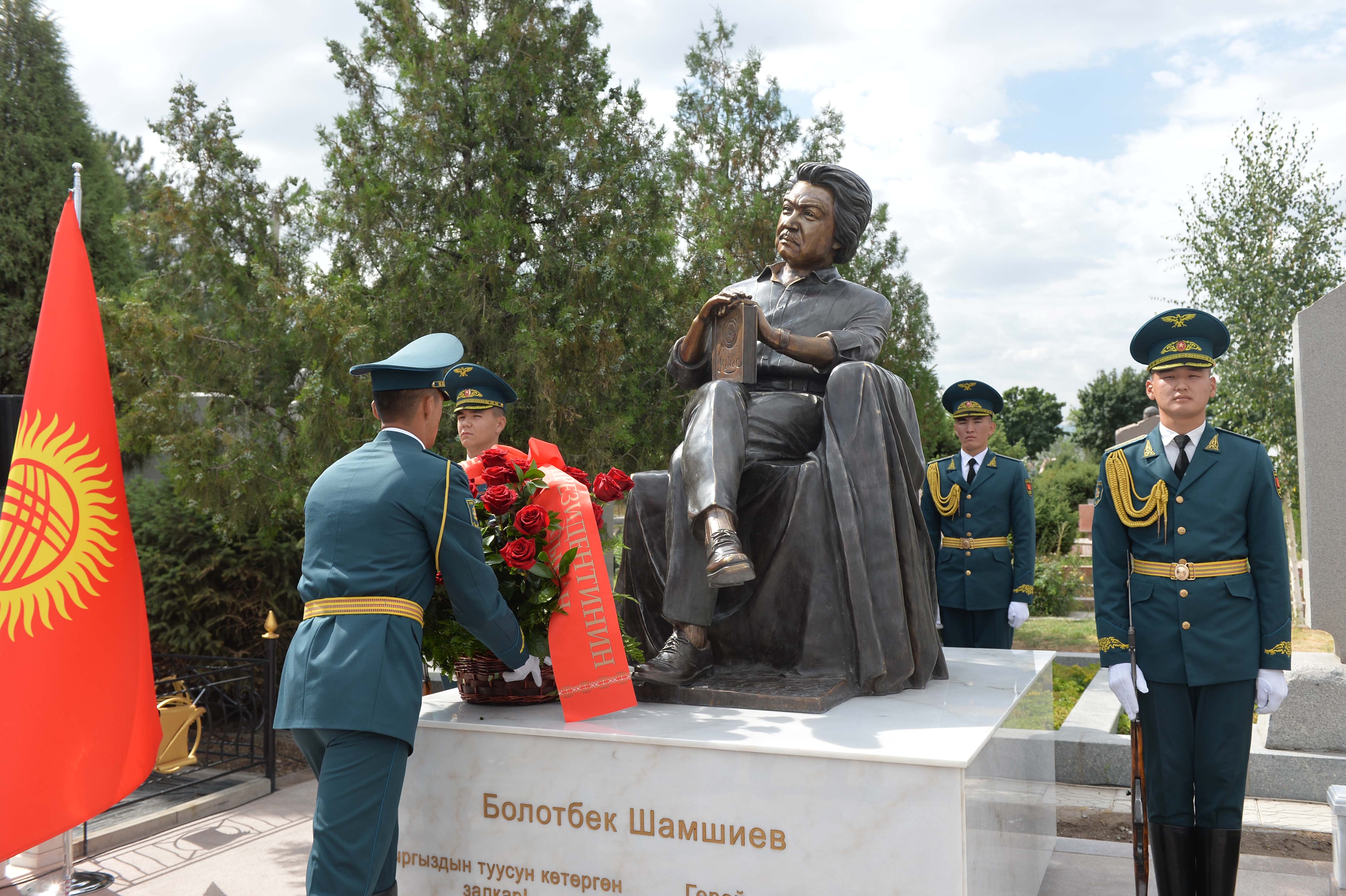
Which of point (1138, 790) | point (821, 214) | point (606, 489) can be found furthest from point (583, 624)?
point (821, 214)

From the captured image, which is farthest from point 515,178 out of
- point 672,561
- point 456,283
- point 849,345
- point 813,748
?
point 813,748

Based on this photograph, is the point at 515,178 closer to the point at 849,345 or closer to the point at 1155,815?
the point at 849,345

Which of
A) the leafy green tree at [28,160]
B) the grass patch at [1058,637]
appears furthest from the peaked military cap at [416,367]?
the leafy green tree at [28,160]

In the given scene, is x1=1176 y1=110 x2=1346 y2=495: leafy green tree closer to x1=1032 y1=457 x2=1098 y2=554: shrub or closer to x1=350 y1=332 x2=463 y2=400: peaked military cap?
x1=1032 y1=457 x2=1098 y2=554: shrub

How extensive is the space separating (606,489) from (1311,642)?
7.11 metres

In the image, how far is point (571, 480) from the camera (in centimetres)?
372

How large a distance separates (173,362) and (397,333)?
131cm

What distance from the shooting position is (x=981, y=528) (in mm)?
6648

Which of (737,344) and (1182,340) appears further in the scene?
(737,344)

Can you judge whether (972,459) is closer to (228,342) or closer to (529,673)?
(529,673)

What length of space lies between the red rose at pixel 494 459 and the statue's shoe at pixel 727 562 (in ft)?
2.78

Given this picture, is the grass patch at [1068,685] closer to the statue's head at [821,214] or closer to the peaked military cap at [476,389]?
the statue's head at [821,214]

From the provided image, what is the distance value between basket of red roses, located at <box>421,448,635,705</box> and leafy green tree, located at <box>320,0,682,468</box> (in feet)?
8.60

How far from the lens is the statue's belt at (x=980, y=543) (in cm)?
661
